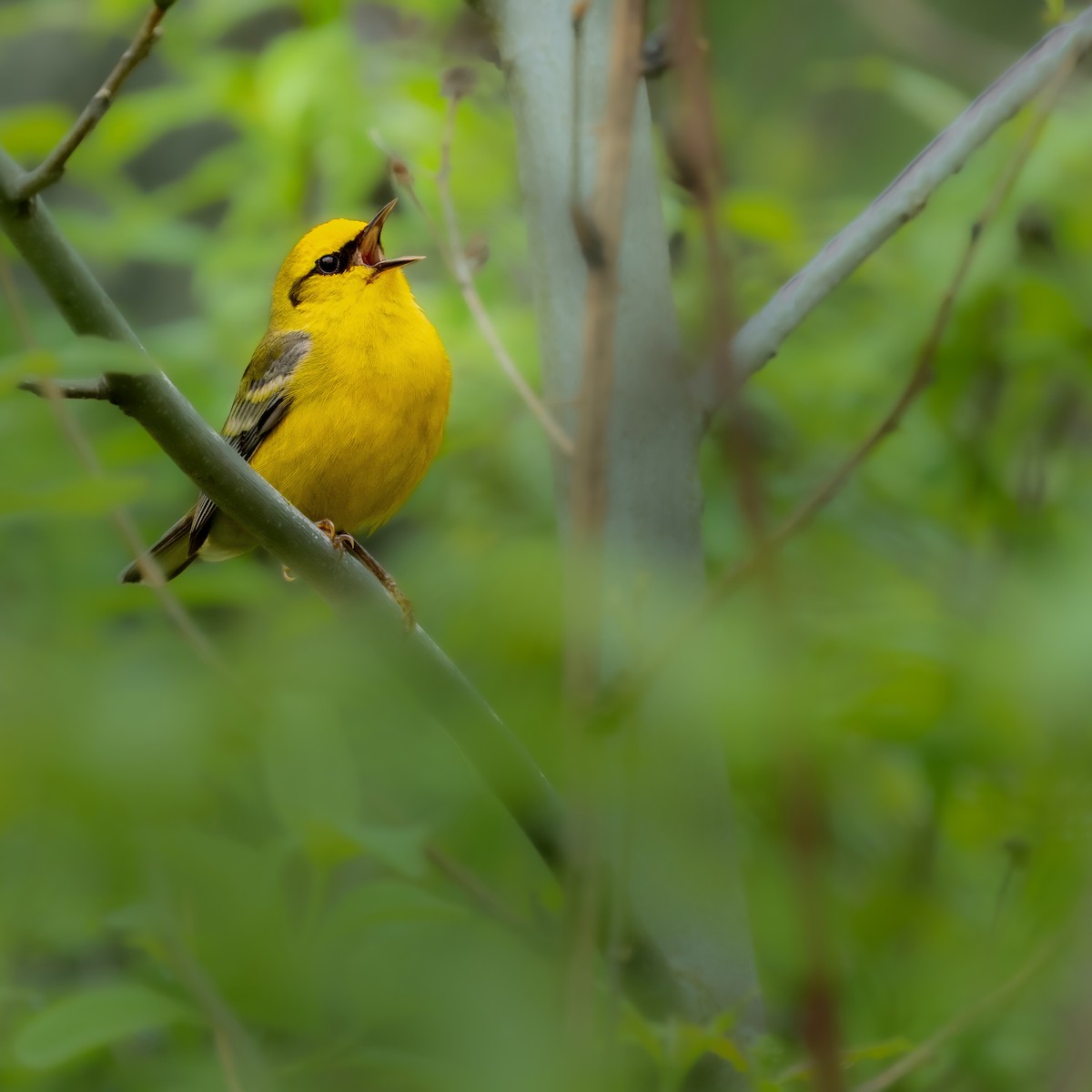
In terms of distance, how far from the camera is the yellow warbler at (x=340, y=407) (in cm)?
398

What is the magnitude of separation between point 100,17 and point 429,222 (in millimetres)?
3164

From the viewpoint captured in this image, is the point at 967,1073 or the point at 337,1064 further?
the point at 967,1073

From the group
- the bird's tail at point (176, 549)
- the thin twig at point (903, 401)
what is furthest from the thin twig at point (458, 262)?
the bird's tail at point (176, 549)

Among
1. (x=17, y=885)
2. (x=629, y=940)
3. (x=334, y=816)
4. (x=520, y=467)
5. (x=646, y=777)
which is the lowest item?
(x=520, y=467)

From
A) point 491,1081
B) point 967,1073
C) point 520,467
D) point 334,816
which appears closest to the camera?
point 491,1081

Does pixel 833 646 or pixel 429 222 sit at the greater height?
pixel 429 222

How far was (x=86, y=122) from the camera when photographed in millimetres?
1702

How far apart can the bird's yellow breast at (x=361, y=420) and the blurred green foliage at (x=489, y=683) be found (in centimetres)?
19

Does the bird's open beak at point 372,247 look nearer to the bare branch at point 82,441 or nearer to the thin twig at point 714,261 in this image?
the bare branch at point 82,441

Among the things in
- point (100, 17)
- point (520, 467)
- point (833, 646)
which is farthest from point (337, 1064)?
point (100, 17)

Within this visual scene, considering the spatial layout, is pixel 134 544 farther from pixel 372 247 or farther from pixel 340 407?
pixel 372 247

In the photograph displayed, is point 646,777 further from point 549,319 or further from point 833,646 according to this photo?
point 549,319

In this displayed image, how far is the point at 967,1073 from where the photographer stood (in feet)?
8.89

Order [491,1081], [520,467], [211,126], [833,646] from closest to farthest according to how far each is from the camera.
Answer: [491,1081], [833,646], [520,467], [211,126]
